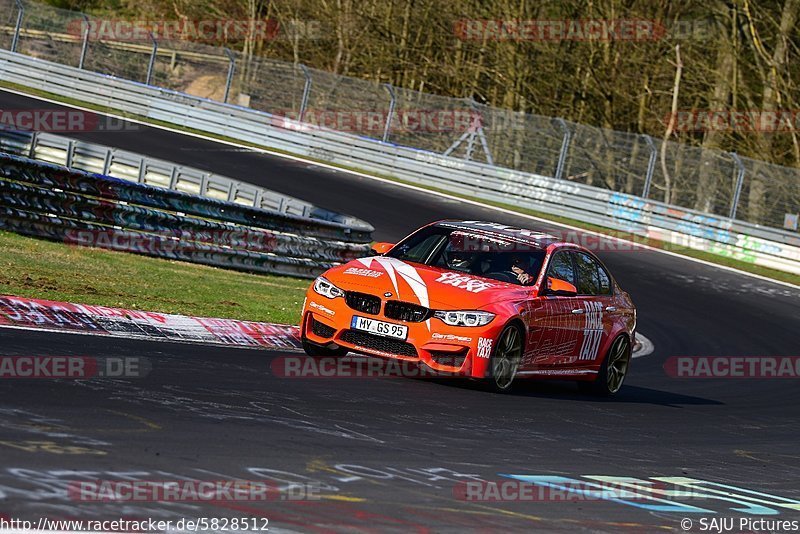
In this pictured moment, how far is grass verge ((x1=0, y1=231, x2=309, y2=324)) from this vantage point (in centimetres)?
1208

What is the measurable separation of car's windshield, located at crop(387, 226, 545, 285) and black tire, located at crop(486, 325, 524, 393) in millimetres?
687

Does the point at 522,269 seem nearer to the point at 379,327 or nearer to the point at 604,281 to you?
the point at 604,281

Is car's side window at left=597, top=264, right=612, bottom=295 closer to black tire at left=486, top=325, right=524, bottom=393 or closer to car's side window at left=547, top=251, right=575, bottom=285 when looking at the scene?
car's side window at left=547, top=251, right=575, bottom=285

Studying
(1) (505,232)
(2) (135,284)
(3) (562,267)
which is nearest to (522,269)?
(1) (505,232)

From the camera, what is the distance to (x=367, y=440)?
7359 mm

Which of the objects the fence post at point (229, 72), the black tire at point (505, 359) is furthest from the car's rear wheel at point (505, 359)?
the fence post at point (229, 72)

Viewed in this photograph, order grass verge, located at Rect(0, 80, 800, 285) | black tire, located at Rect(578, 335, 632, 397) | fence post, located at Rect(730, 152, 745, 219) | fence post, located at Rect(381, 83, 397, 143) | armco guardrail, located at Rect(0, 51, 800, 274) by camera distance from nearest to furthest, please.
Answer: black tire, located at Rect(578, 335, 632, 397) → grass verge, located at Rect(0, 80, 800, 285) → armco guardrail, located at Rect(0, 51, 800, 274) → fence post, located at Rect(730, 152, 745, 219) → fence post, located at Rect(381, 83, 397, 143)

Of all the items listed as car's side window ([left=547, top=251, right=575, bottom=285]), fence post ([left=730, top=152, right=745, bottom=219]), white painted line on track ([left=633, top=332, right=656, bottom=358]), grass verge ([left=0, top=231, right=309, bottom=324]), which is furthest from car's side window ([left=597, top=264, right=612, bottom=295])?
fence post ([left=730, top=152, right=745, bottom=219])

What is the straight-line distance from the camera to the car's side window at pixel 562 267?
11676mm

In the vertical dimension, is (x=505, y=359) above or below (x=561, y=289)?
below

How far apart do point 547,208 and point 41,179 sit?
17614mm

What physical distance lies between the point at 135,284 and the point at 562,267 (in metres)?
4.79

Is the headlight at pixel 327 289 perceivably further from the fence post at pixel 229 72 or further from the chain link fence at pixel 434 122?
the fence post at pixel 229 72

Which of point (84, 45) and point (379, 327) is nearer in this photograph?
point (379, 327)
